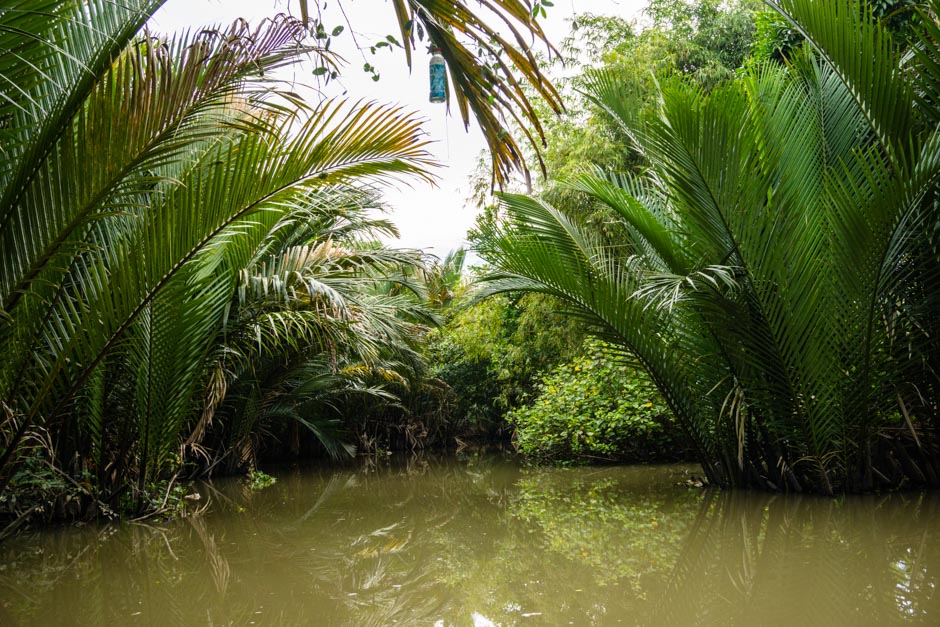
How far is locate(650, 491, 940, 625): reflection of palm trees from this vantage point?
2.98 meters

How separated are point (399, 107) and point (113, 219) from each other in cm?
212

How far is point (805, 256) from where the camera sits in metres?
5.04

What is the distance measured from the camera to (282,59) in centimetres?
371

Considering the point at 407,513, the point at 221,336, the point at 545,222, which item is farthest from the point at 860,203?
the point at 221,336

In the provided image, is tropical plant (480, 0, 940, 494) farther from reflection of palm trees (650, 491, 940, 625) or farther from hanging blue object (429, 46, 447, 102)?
hanging blue object (429, 46, 447, 102)

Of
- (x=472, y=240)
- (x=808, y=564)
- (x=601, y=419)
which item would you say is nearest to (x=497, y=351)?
(x=601, y=419)

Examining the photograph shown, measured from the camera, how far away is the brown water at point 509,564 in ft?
10.5

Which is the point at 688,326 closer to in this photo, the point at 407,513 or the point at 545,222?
the point at 545,222

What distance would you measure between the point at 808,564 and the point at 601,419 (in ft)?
16.7

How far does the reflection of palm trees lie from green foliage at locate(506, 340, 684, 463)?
10.5ft

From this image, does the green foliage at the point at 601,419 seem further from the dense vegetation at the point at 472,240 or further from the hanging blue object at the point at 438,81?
the hanging blue object at the point at 438,81

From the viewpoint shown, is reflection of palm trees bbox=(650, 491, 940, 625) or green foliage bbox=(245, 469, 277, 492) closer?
reflection of palm trees bbox=(650, 491, 940, 625)

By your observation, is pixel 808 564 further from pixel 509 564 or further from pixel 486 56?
pixel 486 56

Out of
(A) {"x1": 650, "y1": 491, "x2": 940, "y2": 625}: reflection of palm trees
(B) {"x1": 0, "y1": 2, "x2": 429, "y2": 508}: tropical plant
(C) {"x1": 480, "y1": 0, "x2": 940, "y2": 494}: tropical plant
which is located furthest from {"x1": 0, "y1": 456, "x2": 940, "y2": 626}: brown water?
(B) {"x1": 0, "y1": 2, "x2": 429, "y2": 508}: tropical plant
